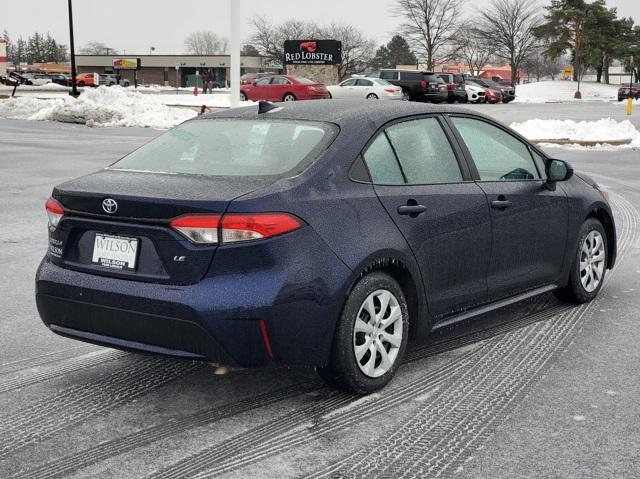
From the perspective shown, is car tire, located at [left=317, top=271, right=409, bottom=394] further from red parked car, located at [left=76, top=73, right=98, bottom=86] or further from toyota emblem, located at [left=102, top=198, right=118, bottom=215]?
red parked car, located at [left=76, top=73, right=98, bottom=86]

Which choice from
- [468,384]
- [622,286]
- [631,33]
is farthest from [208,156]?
[631,33]

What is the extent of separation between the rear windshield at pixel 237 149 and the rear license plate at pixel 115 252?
0.53 metres

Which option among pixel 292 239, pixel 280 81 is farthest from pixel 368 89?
pixel 292 239

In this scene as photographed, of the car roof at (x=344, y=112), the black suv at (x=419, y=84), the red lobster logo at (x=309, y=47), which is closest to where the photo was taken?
the car roof at (x=344, y=112)

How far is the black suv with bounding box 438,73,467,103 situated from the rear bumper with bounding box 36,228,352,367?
157 ft

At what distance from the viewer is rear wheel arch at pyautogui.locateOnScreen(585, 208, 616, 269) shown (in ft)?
21.9

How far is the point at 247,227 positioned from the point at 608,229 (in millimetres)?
3809

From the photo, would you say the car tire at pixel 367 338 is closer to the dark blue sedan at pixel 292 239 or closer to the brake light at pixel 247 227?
the dark blue sedan at pixel 292 239

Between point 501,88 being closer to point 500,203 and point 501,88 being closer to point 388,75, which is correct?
point 388,75

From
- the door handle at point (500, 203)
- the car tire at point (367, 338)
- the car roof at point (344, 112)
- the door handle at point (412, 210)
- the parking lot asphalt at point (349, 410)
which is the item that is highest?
the car roof at point (344, 112)

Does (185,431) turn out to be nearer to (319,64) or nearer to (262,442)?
(262,442)

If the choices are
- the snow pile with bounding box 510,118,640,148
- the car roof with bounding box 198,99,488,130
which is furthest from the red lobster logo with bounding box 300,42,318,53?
the car roof with bounding box 198,99,488,130

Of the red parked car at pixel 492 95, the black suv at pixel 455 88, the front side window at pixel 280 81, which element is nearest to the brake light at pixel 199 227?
the front side window at pixel 280 81

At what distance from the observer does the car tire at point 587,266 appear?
6.38 meters
